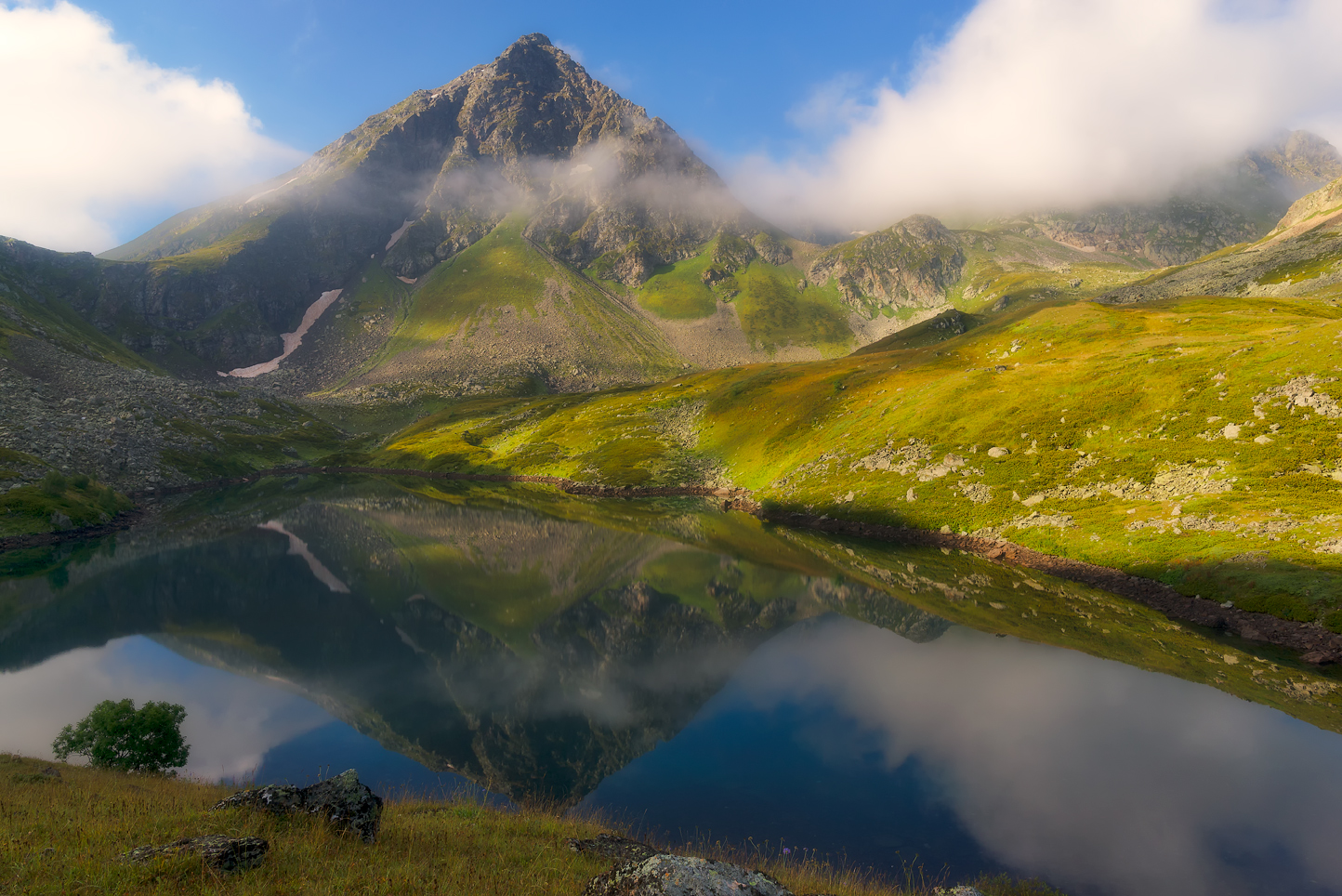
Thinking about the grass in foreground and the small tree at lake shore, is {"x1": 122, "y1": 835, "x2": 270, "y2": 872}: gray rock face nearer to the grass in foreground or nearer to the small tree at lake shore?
the grass in foreground

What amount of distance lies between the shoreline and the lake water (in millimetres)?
2293

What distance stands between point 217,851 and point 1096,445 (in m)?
77.7

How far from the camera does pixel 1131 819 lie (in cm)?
2234

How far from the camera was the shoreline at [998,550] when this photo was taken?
3700cm

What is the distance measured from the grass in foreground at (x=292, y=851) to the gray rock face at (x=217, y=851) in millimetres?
179

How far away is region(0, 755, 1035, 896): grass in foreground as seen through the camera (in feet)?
32.4

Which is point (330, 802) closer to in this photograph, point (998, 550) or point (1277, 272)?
point (998, 550)

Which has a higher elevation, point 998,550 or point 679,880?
point 679,880

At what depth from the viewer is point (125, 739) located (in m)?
25.4

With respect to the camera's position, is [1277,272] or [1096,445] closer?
[1096,445]

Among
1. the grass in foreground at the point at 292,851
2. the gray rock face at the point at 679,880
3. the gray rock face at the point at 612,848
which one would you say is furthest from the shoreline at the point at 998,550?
the gray rock face at the point at 679,880

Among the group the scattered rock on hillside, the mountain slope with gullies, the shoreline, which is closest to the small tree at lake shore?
the scattered rock on hillside

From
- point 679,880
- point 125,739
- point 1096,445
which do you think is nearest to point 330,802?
point 679,880

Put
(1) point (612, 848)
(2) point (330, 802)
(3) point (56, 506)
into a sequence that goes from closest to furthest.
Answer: (2) point (330, 802), (1) point (612, 848), (3) point (56, 506)
